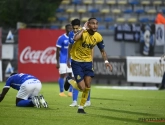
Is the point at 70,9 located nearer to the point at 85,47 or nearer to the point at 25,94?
the point at 25,94

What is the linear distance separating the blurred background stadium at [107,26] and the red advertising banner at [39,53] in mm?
174

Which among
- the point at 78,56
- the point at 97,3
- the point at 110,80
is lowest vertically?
the point at 110,80

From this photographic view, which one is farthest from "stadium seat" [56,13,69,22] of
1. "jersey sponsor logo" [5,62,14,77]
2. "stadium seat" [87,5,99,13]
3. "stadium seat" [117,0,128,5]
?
"jersey sponsor logo" [5,62,14,77]

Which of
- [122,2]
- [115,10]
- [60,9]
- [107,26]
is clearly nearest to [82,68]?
[107,26]

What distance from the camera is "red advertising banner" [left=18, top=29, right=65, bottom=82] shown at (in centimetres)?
3103

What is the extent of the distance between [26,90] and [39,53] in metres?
16.7

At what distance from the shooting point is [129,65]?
2861cm

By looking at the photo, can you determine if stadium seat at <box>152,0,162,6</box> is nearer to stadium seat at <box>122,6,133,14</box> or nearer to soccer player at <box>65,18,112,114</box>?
stadium seat at <box>122,6,133,14</box>

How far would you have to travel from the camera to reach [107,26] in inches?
1366

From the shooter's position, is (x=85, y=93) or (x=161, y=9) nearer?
(x=85, y=93)

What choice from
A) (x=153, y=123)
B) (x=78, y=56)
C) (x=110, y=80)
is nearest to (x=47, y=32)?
(x=110, y=80)

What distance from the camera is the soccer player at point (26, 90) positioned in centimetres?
1461

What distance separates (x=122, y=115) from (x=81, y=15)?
2447cm

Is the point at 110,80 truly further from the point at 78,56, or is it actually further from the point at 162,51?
the point at 78,56
